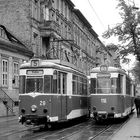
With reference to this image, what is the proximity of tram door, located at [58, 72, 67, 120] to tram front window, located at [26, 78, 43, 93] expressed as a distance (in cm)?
110

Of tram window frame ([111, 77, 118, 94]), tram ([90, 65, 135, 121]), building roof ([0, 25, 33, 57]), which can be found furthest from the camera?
building roof ([0, 25, 33, 57])

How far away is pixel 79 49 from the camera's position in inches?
2263

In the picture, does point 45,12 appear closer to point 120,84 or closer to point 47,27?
point 47,27

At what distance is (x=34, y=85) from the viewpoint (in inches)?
655

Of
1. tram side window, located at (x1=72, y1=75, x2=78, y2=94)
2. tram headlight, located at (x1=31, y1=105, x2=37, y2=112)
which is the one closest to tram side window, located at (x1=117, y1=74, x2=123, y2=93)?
tram side window, located at (x1=72, y1=75, x2=78, y2=94)

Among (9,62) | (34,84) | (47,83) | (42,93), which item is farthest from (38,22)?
(42,93)

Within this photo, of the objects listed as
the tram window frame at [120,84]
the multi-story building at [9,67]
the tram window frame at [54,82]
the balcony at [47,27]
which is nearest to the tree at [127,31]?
the balcony at [47,27]

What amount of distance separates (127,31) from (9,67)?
12093 mm

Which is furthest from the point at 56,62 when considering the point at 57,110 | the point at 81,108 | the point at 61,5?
the point at 61,5

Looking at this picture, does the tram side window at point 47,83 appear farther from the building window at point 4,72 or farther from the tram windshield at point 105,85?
the building window at point 4,72

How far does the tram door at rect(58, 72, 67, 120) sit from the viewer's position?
17266 mm

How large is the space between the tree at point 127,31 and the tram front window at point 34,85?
65.3ft

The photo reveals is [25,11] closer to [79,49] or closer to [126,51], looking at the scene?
[126,51]

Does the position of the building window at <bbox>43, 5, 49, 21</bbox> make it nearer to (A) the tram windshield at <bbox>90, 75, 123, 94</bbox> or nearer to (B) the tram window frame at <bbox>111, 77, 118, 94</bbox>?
(A) the tram windshield at <bbox>90, 75, 123, 94</bbox>
